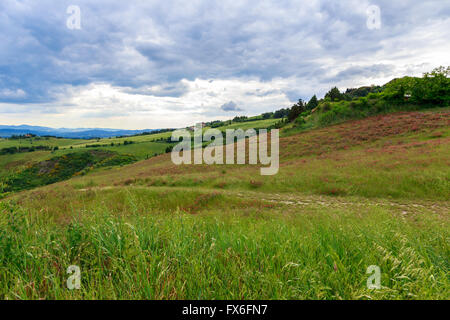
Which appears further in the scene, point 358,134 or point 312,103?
point 312,103

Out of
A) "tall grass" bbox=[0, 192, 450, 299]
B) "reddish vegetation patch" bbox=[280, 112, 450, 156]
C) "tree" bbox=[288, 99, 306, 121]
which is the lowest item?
"tall grass" bbox=[0, 192, 450, 299]

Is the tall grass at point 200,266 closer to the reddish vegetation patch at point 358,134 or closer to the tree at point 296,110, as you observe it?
the reddish vegetation patch at point 358,134

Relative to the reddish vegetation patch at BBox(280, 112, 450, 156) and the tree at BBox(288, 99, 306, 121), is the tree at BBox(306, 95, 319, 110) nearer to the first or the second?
the tree at BBox(288, 99, 306, 121)

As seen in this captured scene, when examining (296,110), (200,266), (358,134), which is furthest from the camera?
(296,110)

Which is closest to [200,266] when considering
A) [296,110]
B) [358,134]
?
[358,134]

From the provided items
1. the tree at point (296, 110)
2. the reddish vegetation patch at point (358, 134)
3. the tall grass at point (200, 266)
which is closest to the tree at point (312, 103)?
the tree at point (296, 110)

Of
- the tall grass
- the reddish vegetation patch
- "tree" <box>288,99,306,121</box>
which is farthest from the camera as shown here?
"tree" <box>288,99,306,121</box>

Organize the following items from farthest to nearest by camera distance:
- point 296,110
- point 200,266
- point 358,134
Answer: point 296,110, point 358,134, point 200,266

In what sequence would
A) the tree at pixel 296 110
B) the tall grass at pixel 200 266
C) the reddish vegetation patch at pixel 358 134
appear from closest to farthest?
the tall grass at pixel 200 266 → the reddish vegetation patch at pixel 358 134 → the tree at pixel 296 110

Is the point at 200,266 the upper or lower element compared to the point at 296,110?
lower

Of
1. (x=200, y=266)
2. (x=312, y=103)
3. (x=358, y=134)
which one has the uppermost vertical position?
(x=312, y=103)

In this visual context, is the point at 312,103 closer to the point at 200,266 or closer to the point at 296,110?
the point at 296,110

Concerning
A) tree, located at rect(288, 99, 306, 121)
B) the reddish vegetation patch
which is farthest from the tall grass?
tree, located at rect(288, 99, 306, 121)
